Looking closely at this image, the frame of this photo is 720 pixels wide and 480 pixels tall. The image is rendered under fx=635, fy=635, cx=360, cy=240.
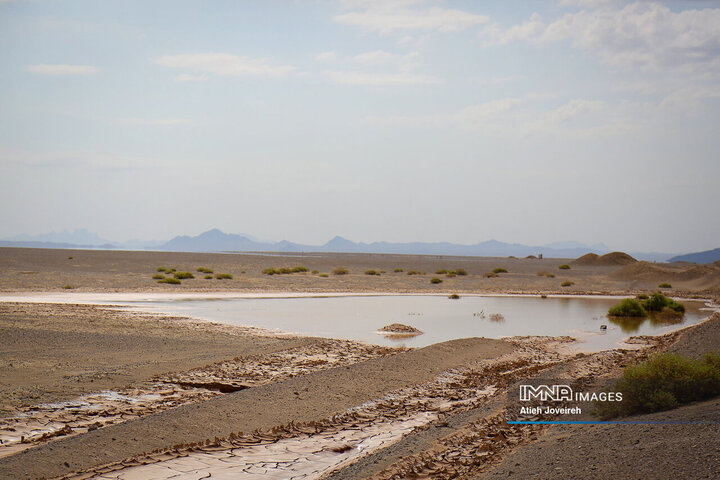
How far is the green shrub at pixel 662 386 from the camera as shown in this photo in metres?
7.32

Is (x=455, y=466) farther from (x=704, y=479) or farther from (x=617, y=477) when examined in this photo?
(x=704, y=479)

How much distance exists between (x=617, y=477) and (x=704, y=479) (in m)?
0.63

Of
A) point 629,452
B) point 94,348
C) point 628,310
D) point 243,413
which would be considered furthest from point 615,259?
point 629,452

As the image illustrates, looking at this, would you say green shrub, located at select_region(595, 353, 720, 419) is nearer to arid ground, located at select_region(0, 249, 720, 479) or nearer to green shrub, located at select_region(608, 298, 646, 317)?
→ arid ground, located at select_region(0, 249, 720, 479)

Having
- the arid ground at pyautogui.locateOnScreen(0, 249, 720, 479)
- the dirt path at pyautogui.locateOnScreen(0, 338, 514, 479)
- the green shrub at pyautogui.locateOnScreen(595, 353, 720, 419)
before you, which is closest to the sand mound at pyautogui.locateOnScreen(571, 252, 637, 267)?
the arid ground at pyautogui.locateOnScreen(0, 249, 720, 479)

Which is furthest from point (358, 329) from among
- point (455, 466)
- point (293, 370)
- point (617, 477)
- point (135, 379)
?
point (617, 477)

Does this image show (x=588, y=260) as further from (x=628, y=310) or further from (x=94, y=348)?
(x=94, y=348)

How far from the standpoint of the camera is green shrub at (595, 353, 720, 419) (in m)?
7.32

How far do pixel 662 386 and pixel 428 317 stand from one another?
1590cm

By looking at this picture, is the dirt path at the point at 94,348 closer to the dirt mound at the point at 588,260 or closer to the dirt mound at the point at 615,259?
the dirt mound at the point at 615,259

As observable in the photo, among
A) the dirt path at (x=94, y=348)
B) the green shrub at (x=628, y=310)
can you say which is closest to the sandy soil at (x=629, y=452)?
the dirt path at (x=94, y=348)

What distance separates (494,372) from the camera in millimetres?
12484

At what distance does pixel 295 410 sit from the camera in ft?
30.4

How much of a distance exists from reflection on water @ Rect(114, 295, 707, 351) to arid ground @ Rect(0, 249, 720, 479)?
1917 mm
